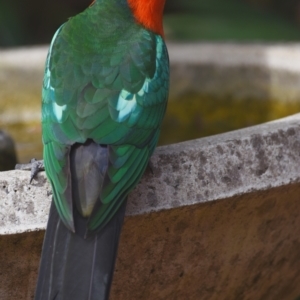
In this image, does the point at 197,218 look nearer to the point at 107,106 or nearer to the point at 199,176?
the point at 199,176

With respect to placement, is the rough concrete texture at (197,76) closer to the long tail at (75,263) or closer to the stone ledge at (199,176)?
the stone ledge at (199,176)

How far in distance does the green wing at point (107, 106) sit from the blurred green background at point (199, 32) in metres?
1.13

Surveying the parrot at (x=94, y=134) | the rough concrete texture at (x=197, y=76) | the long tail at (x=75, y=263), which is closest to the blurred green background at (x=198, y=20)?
the rough concrete texture at (x=197, y=76)

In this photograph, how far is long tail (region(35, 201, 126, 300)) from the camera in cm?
180

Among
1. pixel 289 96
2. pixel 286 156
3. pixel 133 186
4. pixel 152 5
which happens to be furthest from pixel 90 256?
pixel 289 96

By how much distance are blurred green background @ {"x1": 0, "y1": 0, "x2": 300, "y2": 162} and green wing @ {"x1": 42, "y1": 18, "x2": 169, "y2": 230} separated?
113 centimetres

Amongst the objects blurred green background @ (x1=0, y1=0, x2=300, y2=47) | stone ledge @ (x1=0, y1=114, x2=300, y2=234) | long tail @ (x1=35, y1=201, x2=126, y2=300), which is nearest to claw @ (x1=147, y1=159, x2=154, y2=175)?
stone ledge @ (x1=0, y1=114, x2=300, y2=234)

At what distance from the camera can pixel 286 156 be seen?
2.14 metres

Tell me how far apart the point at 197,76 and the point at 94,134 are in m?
1.83

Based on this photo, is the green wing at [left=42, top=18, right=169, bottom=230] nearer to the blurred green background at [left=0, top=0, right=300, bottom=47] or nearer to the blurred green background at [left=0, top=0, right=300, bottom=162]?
the blurred green background at [left=0, top=0, right=300, bottom=162]

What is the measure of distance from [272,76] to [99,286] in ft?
6.67

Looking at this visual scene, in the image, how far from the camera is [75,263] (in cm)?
183

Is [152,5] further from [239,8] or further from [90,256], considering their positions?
[239,8]

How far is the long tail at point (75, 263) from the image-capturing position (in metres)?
1.80
